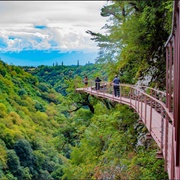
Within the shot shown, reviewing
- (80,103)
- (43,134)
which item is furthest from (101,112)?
(43,134)

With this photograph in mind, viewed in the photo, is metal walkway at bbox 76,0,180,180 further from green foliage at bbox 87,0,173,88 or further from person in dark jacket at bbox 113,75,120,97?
green foliage at bbox 87,0,173,88

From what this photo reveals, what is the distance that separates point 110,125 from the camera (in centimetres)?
1005

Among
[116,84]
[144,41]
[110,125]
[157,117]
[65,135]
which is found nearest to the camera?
[157,117]

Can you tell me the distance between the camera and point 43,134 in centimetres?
2620

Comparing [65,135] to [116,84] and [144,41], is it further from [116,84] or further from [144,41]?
[144,41]

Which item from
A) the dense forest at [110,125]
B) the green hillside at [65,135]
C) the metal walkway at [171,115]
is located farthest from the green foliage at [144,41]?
the metal walkway at [171,115]

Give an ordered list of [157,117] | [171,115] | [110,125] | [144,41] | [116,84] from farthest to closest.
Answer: [110,125] < [144,41] < [116,84] < [157,117] < [171,115]

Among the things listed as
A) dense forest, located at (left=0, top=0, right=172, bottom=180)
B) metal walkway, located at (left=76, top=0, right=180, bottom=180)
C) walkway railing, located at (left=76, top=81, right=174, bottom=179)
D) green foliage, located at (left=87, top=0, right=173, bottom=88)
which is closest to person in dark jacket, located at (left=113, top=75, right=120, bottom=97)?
walkway railing, located at (left=76, top=81, right=174, bottom=179)

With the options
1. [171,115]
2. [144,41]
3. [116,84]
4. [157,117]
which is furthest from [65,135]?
[171,115]

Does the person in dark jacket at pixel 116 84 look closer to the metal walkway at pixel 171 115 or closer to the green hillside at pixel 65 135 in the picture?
the green hillside at pixel 65 135

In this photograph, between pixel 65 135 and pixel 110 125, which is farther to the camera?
pixel 65 135

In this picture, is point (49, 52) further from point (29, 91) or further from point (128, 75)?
point (128, 75)

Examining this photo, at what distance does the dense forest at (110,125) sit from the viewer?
7.64 m

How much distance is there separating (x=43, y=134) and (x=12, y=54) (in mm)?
7438
